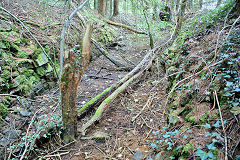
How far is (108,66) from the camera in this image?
6.86 m

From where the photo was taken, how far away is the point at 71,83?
248 cm

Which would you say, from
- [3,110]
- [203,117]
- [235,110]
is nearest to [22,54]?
[3,110]

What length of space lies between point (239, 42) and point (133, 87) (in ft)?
9.80

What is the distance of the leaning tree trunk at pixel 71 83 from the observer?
235 centimetres

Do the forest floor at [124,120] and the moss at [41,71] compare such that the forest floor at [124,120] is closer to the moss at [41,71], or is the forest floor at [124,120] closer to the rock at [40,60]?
the moss at [41,71]

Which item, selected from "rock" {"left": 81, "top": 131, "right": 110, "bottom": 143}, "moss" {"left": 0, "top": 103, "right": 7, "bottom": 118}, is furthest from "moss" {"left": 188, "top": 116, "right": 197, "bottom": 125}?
"moss" {"left": 0, "top": 103, "right": 7, "bottom": 118}

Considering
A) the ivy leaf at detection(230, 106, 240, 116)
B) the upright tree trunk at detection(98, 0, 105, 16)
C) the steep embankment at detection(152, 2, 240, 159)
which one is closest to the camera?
the steep embankment at detection(152, 2, 240, 159)

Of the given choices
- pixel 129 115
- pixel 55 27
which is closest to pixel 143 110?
pixel 129 115

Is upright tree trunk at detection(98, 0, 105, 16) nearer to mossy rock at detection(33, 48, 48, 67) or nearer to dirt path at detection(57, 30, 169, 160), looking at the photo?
dirt path at detection(57, 30, 169, 160)

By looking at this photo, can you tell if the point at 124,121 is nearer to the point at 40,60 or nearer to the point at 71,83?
the point at 71,83

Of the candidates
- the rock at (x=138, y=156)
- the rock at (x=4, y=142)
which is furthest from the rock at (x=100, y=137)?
the rock at (x=4, y=142)

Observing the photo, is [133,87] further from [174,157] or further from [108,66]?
[174,157]

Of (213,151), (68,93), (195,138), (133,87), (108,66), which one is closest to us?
(213,151)

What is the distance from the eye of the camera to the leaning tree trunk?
2354 mm
